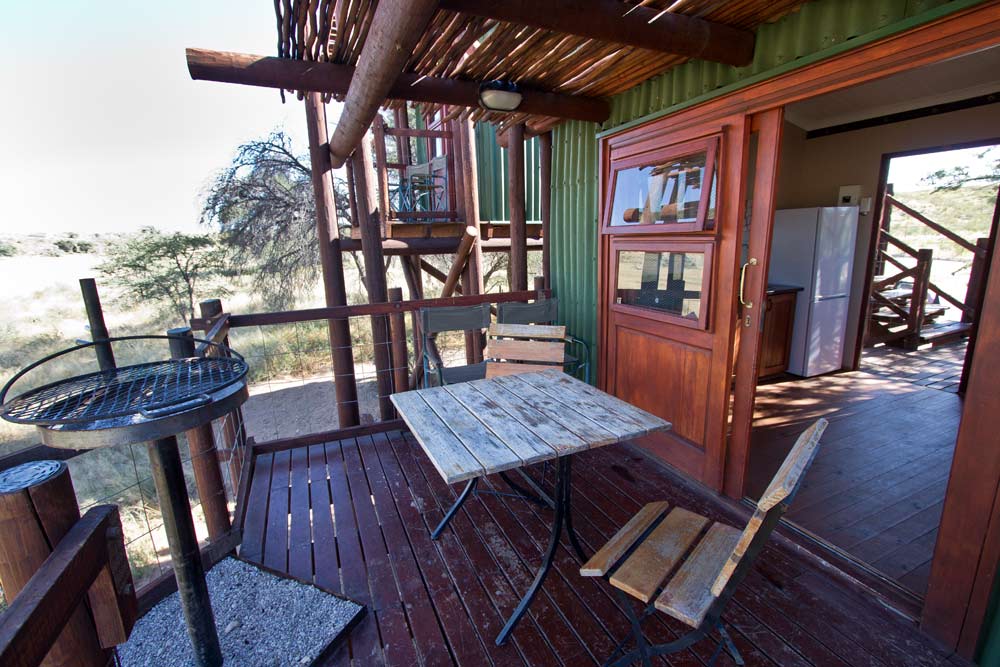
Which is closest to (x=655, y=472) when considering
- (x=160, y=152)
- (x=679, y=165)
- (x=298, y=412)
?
(x=679, y=165)

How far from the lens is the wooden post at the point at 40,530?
761 millimetres

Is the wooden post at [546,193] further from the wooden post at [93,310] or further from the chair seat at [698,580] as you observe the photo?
the wooden post at [93,310]

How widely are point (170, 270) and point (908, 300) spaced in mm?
12539

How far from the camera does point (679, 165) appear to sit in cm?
252

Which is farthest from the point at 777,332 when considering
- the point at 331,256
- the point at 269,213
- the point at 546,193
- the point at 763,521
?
the point at 269,213

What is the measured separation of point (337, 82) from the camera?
2361mm

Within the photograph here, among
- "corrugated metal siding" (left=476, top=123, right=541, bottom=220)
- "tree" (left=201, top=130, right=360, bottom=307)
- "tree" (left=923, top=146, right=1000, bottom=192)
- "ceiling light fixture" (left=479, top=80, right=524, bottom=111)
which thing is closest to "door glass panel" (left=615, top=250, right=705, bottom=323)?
"ceiling light fixture" (left=479, top=80, right=524, bottom=111)

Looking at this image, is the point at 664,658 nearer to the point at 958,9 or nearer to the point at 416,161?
the point at 958,9

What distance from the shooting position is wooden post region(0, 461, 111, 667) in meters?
0.76

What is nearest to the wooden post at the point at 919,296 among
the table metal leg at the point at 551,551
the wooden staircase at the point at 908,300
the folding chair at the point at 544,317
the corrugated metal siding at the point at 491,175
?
the wooden staircase at the point at 908,300

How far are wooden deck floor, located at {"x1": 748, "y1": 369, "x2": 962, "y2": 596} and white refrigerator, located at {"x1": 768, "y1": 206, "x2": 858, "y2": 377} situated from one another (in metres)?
0.26

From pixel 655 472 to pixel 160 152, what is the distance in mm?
17297

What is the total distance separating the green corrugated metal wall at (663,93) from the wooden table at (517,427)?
5.00 ft

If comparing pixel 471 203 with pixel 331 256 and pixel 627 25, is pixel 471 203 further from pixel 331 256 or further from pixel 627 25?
pixel 627 25
